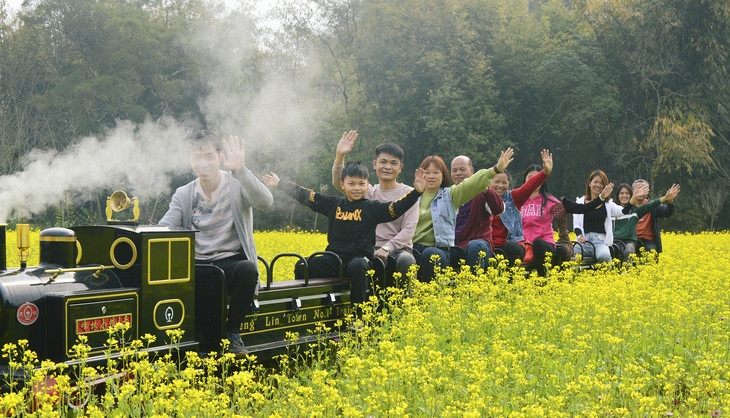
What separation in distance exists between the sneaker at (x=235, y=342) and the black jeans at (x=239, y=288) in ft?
0.15

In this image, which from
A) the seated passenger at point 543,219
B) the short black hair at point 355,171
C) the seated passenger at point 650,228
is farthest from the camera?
the seated passenger at point 650,228

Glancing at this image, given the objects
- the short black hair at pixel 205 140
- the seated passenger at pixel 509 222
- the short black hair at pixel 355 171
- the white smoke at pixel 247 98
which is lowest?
the seated passenger at pixel 509 222

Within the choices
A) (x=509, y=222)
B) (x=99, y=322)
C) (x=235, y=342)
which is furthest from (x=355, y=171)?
(x=99, y=322)

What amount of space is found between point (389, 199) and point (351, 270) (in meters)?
1.20

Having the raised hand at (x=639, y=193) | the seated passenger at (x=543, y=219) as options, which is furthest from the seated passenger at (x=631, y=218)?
the seated passenger at (x=543, y=219)

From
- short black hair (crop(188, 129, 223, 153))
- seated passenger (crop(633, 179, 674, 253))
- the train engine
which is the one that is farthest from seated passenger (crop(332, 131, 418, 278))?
seated passenger (crop(633, 179, 674, 253))

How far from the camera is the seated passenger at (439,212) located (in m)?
7.39

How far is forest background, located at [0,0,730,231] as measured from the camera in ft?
93.5

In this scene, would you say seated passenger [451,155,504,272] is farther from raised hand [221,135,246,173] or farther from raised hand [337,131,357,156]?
raised hand [221,135,246,173]

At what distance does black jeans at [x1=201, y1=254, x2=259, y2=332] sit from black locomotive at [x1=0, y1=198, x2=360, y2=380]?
3.8 inches

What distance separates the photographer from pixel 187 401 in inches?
145

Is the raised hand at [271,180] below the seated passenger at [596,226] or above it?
above

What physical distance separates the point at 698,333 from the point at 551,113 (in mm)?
26803

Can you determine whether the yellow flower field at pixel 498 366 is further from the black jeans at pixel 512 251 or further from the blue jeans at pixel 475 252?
the blue jeans at pixel 475 252
